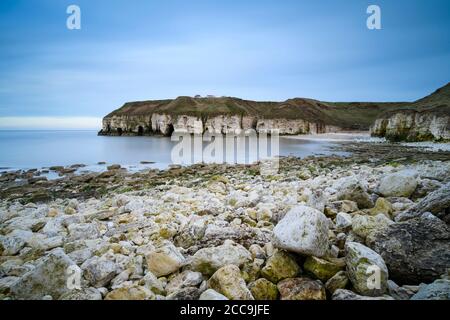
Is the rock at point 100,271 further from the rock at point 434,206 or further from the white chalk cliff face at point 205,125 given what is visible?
the white chalk cliff face at point 205,125

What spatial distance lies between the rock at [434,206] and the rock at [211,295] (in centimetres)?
285

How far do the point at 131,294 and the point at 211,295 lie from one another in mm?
801

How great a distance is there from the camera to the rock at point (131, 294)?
107 inches

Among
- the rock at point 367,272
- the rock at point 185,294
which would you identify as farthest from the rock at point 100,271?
the rock at point 367,272

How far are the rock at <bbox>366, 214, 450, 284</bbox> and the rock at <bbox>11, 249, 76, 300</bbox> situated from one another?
11.4ft

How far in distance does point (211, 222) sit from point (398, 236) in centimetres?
273

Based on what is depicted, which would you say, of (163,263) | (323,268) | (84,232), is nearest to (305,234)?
(323,268)

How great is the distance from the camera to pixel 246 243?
376cm

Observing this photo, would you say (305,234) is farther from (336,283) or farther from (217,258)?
(217,258)

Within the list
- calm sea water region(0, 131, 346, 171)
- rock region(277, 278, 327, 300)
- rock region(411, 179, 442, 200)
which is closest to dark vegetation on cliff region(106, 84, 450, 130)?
calm sea water region(0, 131, 346, 171)
